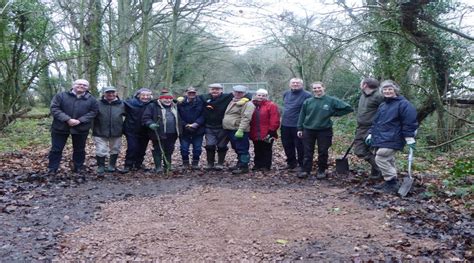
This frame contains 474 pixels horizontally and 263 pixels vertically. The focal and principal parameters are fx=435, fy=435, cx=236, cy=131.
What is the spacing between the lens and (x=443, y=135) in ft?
36.9

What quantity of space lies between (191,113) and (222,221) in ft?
11.7

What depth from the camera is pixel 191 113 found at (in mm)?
8422

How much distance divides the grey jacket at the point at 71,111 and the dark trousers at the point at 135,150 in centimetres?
85

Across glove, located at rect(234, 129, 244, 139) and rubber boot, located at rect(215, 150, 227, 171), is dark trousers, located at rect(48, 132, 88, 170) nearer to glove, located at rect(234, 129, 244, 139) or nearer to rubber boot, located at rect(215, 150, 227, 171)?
rubber boot, located at rect(215, 150, 227, 171)

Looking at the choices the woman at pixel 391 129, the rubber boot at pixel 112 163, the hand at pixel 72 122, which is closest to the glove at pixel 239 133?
the rubber boot at pixel 112 163

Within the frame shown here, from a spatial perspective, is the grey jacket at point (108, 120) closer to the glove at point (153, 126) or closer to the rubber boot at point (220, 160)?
the glove at point (153, 126)

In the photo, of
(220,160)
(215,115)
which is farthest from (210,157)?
(215,115)

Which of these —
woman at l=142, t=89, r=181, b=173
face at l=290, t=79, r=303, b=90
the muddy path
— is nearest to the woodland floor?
the muddy path

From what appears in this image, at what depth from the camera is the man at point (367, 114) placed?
23.4 feet

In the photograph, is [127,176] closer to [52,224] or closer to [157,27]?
[52,224]

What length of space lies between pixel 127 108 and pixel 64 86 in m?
17.5

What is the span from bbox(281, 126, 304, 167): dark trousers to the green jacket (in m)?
0.60

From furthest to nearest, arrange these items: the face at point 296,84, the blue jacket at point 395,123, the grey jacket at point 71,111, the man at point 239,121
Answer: the face at point 296,84 → the man at point 239,121 → the grey jacket at point 71,111 → the blue jacket at point 395,123

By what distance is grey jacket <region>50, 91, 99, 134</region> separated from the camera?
7523 mm
